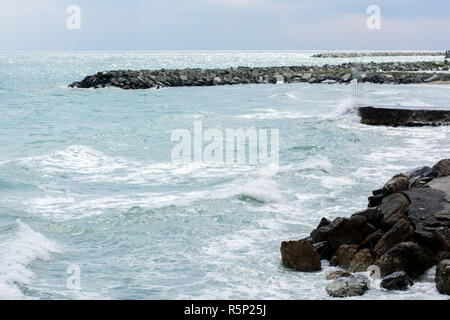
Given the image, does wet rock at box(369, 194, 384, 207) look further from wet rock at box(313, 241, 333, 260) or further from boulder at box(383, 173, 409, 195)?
wet rock at box(313, 241, 333, 260)

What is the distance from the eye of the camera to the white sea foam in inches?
312

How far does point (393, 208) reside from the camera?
31.5ft

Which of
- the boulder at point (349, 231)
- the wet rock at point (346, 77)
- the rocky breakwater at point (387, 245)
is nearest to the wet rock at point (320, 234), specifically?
the rocky breakwater at point (387, 245)

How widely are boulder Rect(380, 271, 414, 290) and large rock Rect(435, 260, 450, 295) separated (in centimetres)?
37

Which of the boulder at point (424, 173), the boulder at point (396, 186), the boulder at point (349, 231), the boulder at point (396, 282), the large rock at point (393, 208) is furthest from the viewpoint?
the boulder at point (424, 173)

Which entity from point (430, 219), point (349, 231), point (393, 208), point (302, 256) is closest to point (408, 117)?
point (393, 208)

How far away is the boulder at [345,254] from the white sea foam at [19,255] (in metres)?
4.32

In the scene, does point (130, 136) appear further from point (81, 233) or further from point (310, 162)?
point (81, 233)

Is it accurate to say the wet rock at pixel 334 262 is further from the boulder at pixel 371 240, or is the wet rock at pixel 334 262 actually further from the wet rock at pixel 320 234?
the wet rock at pixel 320 234

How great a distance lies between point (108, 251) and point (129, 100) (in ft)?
107

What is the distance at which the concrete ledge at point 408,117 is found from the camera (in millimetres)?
23453

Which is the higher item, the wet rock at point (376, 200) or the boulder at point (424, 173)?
the boulder at point (424, 173)

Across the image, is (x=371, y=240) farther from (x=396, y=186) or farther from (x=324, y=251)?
(x=396, y=186)

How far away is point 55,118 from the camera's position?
3108cm
